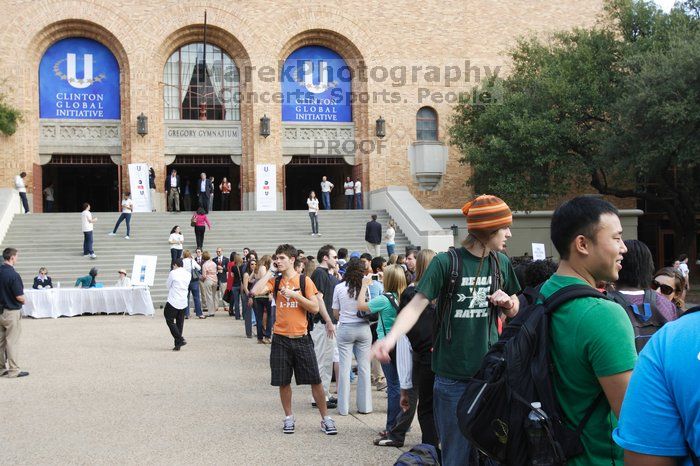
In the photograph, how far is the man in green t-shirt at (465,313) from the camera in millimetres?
4285

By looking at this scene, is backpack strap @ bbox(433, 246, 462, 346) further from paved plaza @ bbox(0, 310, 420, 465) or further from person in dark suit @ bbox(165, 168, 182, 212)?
person in dark suit @ bbox(165, 168, 182, 212)

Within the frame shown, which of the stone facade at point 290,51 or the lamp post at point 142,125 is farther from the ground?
the stone facade at point 290,51

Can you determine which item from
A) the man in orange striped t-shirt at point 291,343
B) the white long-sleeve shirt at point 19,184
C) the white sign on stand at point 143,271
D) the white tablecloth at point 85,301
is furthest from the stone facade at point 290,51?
the man in orange striped t-shirt at point 291,343

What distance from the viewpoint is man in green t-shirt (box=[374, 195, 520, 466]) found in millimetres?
4285

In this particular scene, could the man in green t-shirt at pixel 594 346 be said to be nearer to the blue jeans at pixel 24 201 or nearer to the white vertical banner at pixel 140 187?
the blue jeans at pixel 24 201

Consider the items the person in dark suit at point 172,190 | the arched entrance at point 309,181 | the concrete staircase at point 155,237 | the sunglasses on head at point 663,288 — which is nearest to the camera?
the sunglasses on head at point 663,288

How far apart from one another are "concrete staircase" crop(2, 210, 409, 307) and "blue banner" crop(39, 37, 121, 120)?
575 centimetres

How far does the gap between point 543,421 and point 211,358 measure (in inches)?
424

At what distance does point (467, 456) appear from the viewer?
4.11m

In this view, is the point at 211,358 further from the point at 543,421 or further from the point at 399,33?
the point at 399,33

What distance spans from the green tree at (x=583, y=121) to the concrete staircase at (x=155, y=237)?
196 inches

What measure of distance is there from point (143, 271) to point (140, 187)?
1083cm

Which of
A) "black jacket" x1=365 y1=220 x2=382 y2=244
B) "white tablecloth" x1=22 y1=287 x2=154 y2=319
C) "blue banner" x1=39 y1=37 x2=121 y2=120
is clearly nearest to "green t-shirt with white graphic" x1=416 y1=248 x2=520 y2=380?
"white tablecloth" x1=22 y1=287 x2=154 y2=319

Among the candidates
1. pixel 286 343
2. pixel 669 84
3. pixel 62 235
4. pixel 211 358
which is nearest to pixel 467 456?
pixel 286 343
